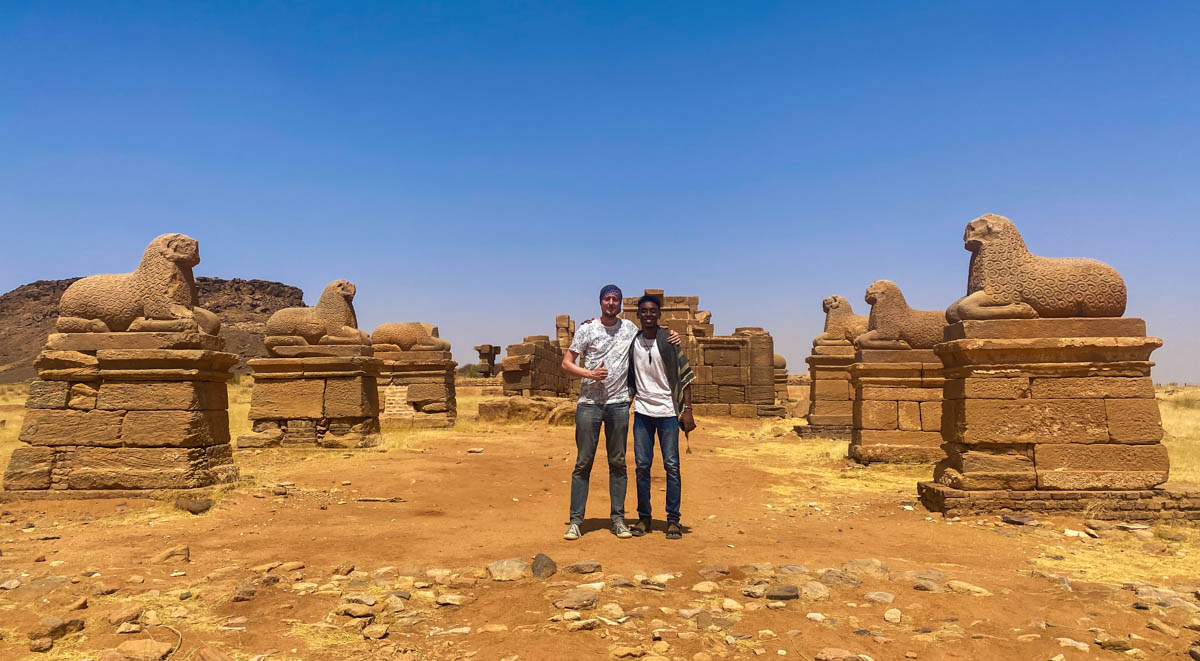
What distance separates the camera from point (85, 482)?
6402mm

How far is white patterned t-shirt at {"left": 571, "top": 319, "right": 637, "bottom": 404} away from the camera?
4832mm

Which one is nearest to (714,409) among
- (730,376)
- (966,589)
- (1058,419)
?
(730,376)

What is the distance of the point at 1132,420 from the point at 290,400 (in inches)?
420

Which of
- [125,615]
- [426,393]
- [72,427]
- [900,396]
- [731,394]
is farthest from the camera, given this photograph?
[731,394]

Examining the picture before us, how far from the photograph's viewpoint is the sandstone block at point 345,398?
34.7 ft

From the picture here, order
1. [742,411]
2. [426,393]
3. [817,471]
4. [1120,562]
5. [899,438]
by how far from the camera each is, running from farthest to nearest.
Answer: [742,411]
[426,393]
[899,438]
[817,471]
[1120,562]

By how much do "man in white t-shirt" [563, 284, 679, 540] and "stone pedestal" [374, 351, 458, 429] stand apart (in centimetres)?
1057

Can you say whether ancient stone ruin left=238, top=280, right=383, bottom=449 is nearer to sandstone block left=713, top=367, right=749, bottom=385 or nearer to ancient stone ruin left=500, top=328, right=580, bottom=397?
ancient stone ruin left=500, top=328, right=580, bottom=397

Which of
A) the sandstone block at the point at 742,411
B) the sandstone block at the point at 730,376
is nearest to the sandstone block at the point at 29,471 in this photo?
the sandstone block at the point at 730,376

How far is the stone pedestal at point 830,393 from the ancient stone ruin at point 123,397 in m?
10.9

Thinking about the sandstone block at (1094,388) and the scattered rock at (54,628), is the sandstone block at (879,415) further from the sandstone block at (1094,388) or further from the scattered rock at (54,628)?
the scattered rock at (54,628)

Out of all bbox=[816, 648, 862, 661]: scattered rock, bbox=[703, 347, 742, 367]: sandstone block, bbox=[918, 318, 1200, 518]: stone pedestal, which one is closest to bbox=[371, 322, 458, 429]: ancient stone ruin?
bbox=[703, 347, 742, 367]: sandstone block

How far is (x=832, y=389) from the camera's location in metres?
14.0

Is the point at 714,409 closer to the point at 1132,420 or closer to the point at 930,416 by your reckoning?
the point at 930,416
